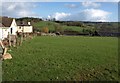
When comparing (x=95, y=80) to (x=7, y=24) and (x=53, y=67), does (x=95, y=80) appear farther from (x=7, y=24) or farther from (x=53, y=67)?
(x=7, y=24)

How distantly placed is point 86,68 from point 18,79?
168 inches

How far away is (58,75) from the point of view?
1219 cm

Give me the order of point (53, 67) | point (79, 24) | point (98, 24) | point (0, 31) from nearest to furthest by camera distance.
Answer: point (53, 67), point (0, 31), point (98, 24), point (79, 24)

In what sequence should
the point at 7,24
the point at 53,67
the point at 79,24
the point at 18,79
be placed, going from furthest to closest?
1. the point at 79,24
2. the point at 7,24
3. the point at 53,67
4. the point at 18,79

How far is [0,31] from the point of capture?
54281mm

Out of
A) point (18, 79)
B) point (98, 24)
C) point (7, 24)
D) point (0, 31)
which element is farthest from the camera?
point (98, 24)

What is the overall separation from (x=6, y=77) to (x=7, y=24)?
6029 centimetres

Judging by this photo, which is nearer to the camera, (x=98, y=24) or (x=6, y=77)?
(x=6, y=77)

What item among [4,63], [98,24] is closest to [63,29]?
[98,24]

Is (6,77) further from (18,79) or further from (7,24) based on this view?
(7,24)

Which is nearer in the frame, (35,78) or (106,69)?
(35,78)

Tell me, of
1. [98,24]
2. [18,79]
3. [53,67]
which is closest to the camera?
[18,79]

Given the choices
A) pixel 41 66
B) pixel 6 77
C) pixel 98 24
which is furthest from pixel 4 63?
pixel 98 24

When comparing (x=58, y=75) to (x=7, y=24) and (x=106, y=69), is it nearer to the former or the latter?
(x=106, y=69)
